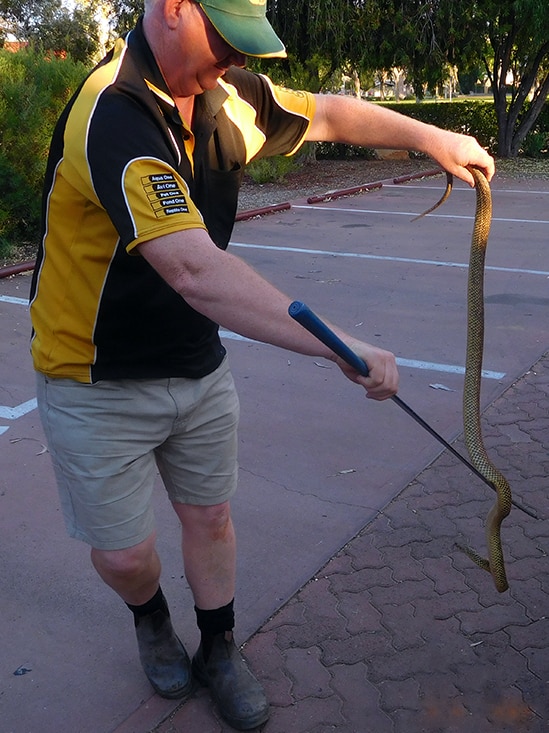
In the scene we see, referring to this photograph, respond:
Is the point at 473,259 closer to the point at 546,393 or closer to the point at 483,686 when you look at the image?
the point at 483,686

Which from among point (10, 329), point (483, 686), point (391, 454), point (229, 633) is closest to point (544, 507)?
point (391, 454)

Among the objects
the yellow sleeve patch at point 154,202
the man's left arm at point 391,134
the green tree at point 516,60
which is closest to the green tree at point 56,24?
the green tree at point 516,60

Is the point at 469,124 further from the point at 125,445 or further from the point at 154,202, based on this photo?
the point at 154,202

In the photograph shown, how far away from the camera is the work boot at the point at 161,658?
2.61 m

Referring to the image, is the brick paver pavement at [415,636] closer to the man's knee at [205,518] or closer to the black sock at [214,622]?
the black sock at [214,622]

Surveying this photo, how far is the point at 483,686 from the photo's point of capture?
8.73 feet

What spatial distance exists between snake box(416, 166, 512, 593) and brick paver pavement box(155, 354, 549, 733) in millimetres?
315

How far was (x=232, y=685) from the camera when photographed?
255 centimetres

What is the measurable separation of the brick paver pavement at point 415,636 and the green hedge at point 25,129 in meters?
Answer: 7.15

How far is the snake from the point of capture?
2578 millimetres

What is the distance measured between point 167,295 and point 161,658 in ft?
4.03

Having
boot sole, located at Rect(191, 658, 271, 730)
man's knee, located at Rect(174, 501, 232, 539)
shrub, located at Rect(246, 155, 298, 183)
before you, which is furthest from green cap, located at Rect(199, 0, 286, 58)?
shrub, located at Rect(246, 155, 298, 183)

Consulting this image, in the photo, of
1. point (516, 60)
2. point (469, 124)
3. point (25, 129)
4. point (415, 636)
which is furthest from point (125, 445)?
point (469, 124)

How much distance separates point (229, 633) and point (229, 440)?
0.65 meters
